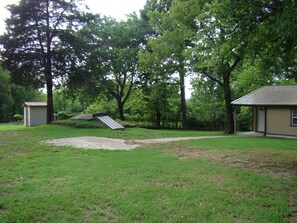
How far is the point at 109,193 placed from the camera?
4777mm

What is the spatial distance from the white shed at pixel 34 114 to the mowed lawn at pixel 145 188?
2128cm

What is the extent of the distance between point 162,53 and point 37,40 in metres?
9.52

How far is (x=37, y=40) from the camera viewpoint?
20297 millimetres

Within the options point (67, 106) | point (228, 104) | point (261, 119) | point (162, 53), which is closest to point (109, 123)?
point (162, 53)

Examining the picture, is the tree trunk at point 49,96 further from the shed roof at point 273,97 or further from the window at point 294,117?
the window at point 294,117

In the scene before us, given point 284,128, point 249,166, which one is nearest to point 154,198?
point 249,166

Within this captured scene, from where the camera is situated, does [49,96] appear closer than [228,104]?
No

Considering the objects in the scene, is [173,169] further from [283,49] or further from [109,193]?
[283,49]

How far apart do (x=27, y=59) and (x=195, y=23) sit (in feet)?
40.2

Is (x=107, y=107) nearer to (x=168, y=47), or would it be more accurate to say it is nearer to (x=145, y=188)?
(x=168, y=47)

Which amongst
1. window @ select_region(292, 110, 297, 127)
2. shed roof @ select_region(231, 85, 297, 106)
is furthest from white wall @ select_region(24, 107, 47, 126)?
window @ select_region(292, 110, 297, 127)

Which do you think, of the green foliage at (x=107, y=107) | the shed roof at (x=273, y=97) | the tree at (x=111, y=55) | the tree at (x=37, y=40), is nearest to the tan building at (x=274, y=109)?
the shed roof at (x=273, y=97)

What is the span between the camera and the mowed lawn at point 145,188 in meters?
3.95

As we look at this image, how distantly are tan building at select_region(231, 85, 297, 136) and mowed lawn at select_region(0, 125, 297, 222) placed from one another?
419 inches
